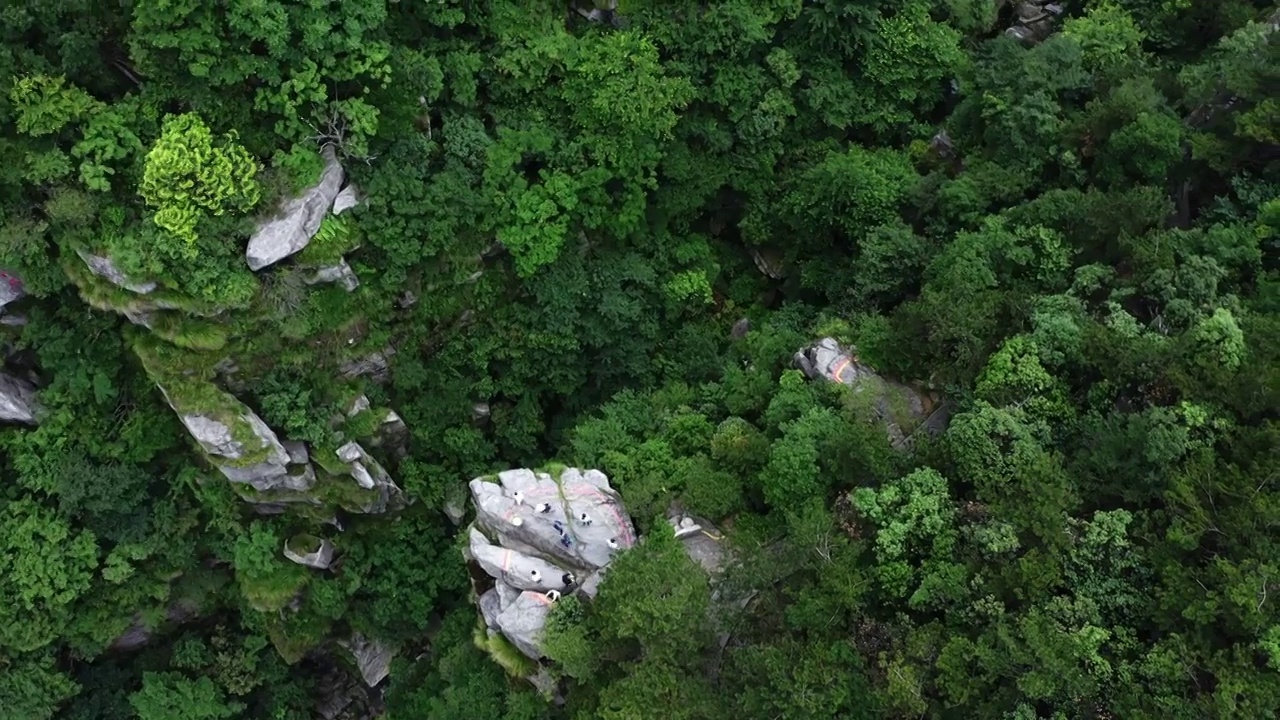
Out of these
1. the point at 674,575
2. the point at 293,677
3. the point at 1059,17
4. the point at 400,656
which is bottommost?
the point at 293,677

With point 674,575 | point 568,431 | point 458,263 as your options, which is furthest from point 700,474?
point 458,263

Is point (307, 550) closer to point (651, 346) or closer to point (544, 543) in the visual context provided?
point (544, 543)

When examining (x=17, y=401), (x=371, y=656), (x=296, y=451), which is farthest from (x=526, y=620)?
(x=17, y=401)

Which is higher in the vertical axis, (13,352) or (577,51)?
(577,51)

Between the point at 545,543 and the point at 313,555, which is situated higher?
the point at 545,543

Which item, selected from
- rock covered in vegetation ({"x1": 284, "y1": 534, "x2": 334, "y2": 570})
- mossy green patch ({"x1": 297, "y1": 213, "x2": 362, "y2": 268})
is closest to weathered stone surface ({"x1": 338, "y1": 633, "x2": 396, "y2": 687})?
rock covered in vegetation ({"x1": 284, "y1": 534, "x2": 334, "y2": 570})

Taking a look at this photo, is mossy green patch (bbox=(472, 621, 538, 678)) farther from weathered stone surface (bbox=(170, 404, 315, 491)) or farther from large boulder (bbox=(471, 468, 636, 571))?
weathered stone surface (bbox=(170, 404, 315, 491))

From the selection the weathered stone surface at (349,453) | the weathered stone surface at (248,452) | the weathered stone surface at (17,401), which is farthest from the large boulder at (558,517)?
the weathered stone surface at (17,401)

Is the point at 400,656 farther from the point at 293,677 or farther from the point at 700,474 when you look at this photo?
the point at 700,474
